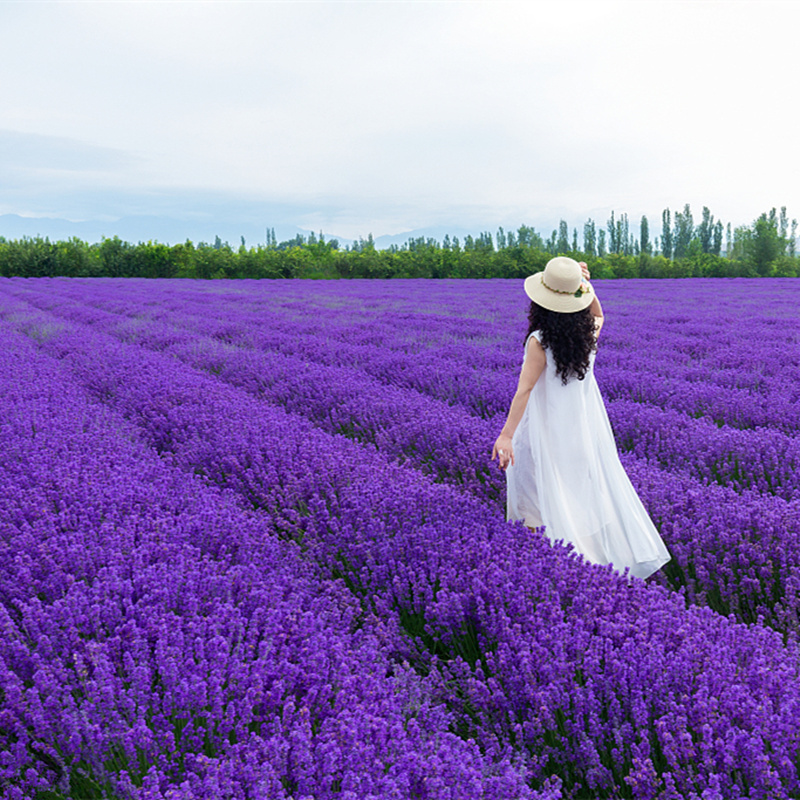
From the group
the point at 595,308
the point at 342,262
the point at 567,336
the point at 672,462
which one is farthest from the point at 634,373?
the point at 342,262

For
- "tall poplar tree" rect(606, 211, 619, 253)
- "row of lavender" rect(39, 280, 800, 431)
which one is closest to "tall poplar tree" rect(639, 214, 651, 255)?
"tall poplar tree" rect(606, 211, 619, 253)

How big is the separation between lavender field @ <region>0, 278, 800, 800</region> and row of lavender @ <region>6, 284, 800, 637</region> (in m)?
0.02

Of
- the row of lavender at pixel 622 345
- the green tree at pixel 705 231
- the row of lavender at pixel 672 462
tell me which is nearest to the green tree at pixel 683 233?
the green tree at pixel 705 231

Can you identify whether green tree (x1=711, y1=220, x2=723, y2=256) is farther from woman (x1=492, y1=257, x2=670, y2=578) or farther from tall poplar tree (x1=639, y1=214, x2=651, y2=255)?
woman (x1=492, y1=257, x2=670, y2=578)

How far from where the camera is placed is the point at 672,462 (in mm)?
3322

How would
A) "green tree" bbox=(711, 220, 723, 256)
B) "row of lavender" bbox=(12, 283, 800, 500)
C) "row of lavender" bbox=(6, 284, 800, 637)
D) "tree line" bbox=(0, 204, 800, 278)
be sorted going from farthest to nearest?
"green tree" bbox=(711, 220, 723, 256)
"tree line" bbox=(0, 204, 800, 278)
"row of lavender" bbox=(12, 283, 800, 500)
"row of lavender" bbox=(6, 284, 800, 637)

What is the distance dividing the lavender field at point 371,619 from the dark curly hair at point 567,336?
0.62 metres

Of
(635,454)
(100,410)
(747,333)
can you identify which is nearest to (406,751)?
(635,454)

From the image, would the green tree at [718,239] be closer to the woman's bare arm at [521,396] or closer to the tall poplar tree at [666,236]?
the tall poplar tree at [666,236]

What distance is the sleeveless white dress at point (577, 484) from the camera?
226cm

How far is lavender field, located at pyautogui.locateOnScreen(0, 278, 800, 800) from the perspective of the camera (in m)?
1.12

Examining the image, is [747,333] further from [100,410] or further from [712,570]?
[100,410]

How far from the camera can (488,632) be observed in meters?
1.62

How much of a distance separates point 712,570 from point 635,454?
4.28 ft
